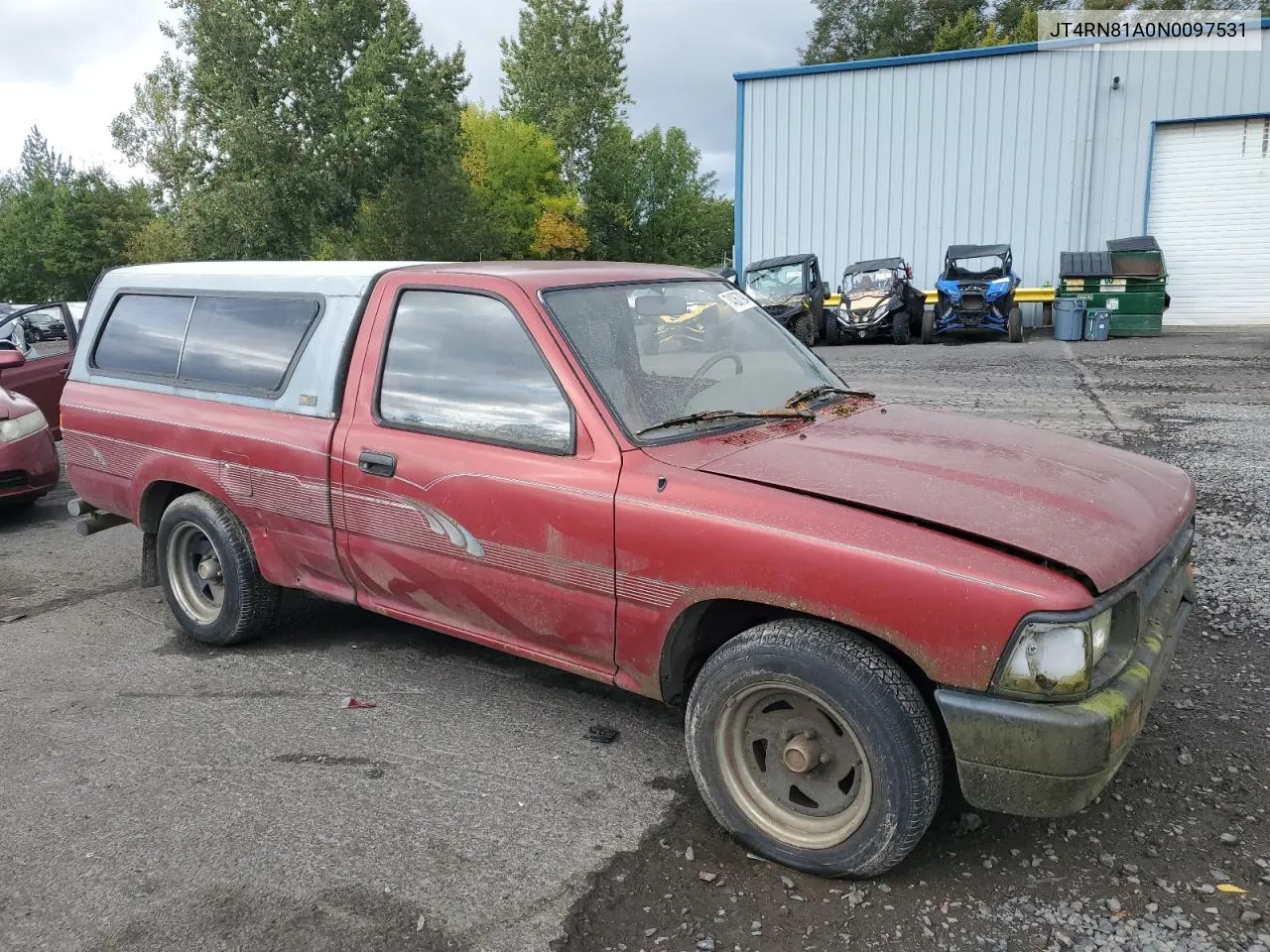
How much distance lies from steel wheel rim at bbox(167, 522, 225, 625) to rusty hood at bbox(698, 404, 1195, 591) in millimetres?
2735

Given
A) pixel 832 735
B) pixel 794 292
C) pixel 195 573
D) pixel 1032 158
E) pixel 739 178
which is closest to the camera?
pixel 832 735

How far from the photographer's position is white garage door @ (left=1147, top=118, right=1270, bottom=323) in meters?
21.6

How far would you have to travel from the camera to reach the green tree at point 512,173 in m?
51.3

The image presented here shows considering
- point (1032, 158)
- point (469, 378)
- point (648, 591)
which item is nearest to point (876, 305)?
point (1032, 158)

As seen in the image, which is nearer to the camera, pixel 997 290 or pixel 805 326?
pixel 997 290

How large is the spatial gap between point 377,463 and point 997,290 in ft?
56.7

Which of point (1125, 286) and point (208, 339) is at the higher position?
point (1125, 286)

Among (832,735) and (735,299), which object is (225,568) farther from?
(832,735)

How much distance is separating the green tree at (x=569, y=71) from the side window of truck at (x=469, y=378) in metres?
53.9

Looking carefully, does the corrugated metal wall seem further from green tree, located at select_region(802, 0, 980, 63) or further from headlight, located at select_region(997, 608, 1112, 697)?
green tree, located at select_region(802, 0, 980, 63)

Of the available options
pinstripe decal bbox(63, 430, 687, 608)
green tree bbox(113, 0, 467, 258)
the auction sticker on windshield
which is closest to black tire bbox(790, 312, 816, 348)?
the auction sticker on windshield

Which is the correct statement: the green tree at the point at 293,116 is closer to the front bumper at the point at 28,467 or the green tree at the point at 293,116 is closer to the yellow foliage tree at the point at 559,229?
the yellow foliage tree at the point at 559,229

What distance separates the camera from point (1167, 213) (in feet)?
72.8

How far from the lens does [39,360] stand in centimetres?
897
